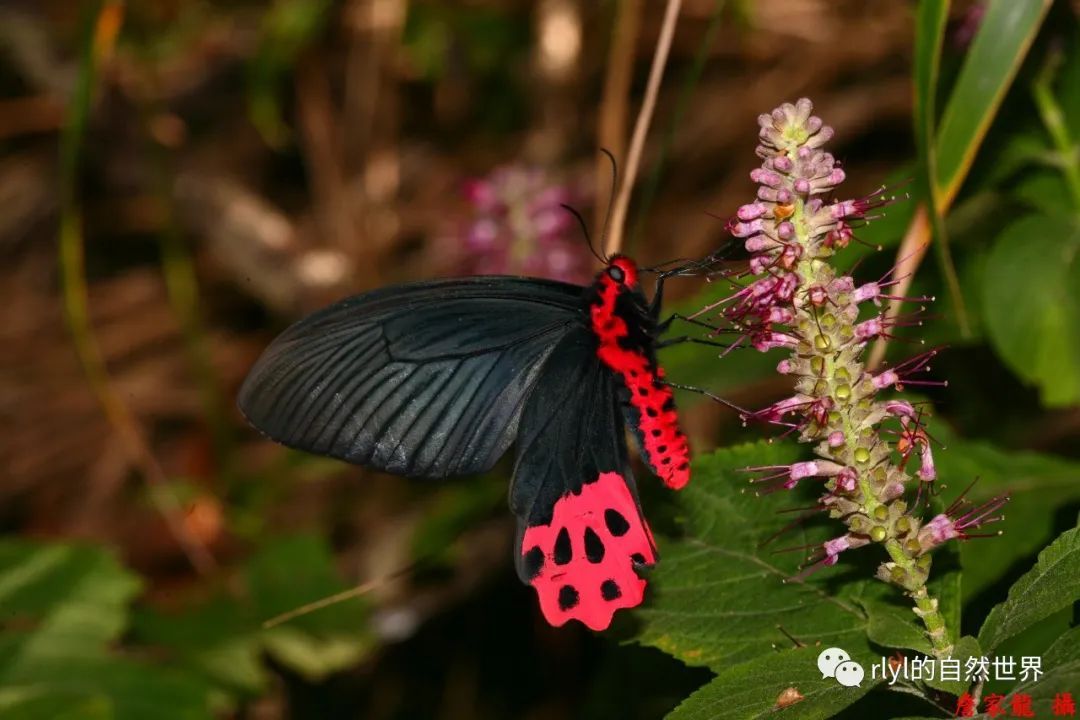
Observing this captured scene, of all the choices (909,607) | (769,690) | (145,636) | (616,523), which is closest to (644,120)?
(616,523)

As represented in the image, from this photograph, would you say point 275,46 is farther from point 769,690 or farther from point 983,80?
point 769,690

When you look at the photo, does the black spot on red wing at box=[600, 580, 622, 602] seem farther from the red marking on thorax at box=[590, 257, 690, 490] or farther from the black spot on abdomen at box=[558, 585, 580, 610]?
the red marking on thorax at box=[590, 257, 690, 490]

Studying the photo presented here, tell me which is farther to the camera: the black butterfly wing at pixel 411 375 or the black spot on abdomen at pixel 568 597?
the black butterfly wing at pixel 411 375

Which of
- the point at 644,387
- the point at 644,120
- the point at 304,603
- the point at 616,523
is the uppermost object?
the point at 644,120

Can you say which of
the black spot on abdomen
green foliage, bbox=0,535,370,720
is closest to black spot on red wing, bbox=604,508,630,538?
the black spot on abdomen

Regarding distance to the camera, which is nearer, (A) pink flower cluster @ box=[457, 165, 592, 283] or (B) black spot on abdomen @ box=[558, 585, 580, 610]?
(B) black spot on abdomen @ box=[558, 585, 580, 610]

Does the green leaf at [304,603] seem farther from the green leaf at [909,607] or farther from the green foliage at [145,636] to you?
the green leaf at [909,607]

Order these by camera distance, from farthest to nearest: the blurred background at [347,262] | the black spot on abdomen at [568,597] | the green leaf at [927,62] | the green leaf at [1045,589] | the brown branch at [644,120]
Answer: the blurred background at [347,262]
the brown branch at [644,120]
the green leaf at [927,62]
the black spot on abdomen at [568,597]
the green leaf at [1045,589]

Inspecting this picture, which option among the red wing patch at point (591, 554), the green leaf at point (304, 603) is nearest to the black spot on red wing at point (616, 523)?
the red wing patch at point (591, 554)
